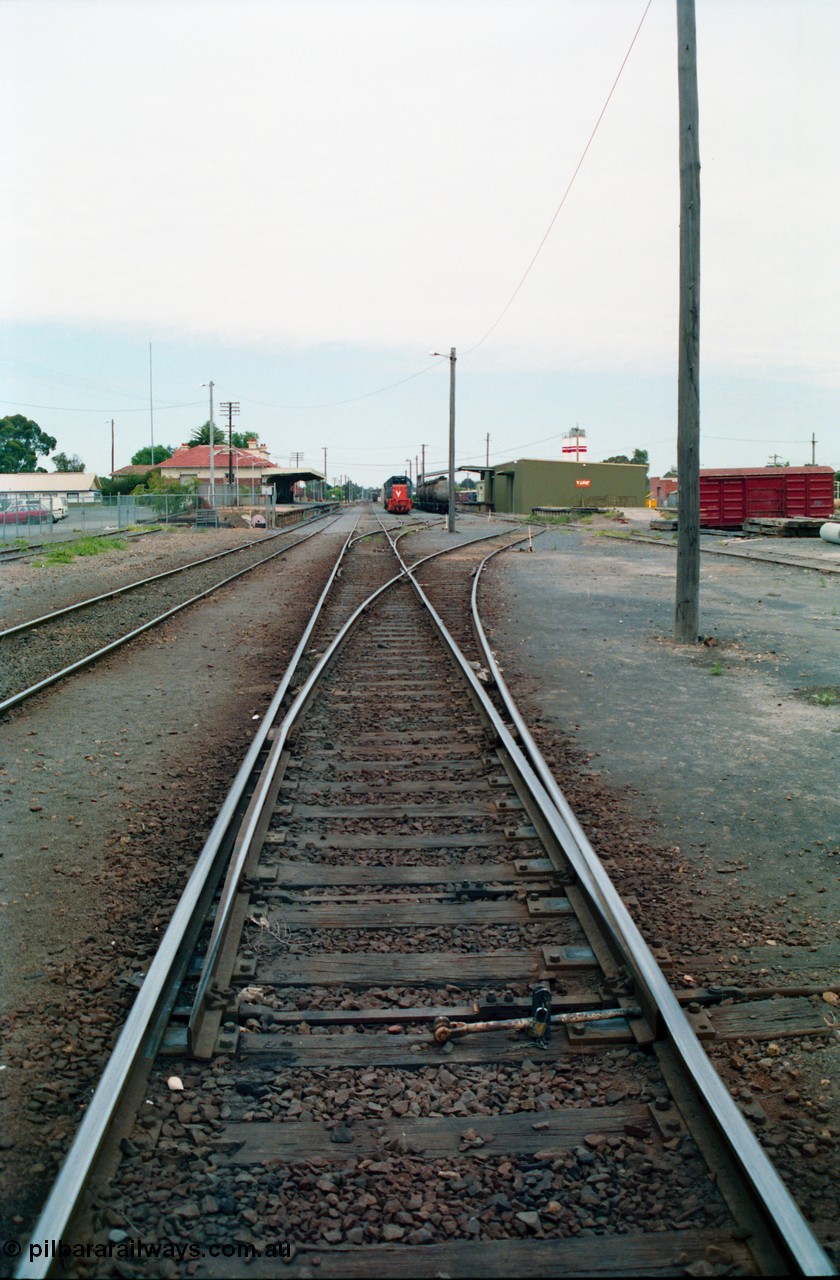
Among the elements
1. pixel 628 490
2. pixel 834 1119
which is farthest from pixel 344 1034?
pixel 628 490

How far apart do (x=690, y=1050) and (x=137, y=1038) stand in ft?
5.92

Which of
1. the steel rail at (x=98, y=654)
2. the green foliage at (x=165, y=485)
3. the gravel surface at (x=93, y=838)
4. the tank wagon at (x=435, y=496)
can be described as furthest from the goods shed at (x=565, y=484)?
the gravel surface at (x=93, y=838)

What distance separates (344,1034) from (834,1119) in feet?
5.30

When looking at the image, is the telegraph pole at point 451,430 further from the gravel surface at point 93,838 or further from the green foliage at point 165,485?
the green foliage at point 165,485

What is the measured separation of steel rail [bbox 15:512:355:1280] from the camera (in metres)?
2.44

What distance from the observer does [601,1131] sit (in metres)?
2.93

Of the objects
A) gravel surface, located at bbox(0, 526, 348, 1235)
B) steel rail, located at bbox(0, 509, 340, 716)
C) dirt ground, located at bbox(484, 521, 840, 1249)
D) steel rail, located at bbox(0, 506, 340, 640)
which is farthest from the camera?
steel rail, located at bbox(0, 506, 340, 640)

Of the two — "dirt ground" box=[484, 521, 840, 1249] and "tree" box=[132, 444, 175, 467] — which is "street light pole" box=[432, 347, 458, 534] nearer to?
"dirt ground" box=[484, 521, 840, 1249]

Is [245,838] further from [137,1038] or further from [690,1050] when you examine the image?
[690,1050]

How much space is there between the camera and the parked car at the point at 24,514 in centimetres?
3838

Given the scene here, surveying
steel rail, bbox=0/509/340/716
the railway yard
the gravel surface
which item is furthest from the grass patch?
the railway yard

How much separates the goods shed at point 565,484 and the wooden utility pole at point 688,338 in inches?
2279

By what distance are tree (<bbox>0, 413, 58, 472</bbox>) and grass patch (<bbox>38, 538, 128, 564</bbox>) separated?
7742 centimetres

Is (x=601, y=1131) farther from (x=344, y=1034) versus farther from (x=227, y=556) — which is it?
(x=227, y=556)
